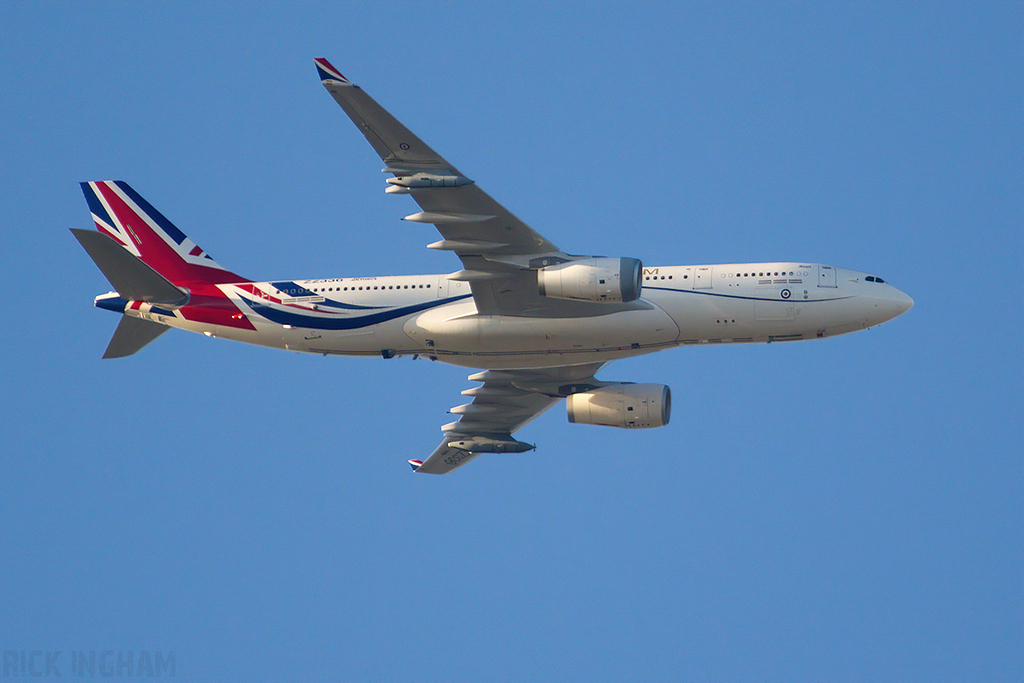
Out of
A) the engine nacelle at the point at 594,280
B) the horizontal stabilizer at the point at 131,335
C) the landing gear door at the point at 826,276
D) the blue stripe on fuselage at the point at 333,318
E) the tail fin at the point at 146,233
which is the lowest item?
the horizontal stabilizer at the point at 131,335

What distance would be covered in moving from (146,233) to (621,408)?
23442 millimetres

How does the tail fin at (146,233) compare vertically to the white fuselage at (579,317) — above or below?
above

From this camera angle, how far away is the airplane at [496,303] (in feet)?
146

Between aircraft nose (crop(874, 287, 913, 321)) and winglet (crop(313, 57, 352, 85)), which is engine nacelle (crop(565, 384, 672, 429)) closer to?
aircraft nose (crop(874, 287, 913, 321))

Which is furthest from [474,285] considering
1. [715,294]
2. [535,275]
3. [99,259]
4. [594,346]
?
[99,259]

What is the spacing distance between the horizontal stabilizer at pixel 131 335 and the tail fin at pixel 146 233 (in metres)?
2.60

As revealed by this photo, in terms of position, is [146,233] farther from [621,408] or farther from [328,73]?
[621,408]

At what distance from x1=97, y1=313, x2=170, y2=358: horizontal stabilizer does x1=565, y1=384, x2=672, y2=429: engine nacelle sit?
18.7m

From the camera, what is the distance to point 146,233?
54.2 metres

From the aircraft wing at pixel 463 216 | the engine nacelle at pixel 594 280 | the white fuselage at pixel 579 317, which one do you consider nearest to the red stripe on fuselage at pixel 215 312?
the white fuselage at pixel 579 317

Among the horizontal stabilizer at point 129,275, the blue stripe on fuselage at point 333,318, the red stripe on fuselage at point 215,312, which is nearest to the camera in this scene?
the horizontal stabilizer at point 129,275

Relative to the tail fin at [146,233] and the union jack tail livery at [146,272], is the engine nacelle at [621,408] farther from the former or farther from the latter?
the tail fin at [146,233]

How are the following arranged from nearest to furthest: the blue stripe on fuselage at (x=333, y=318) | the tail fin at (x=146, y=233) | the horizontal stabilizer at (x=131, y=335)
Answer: the blue stripe on fuselage at (x=333, y=318), the horizontal stabilizer at (x=131, y=335), the tail fin at (x=146, y=233)

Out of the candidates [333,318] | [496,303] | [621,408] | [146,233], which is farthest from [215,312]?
[621,408]
